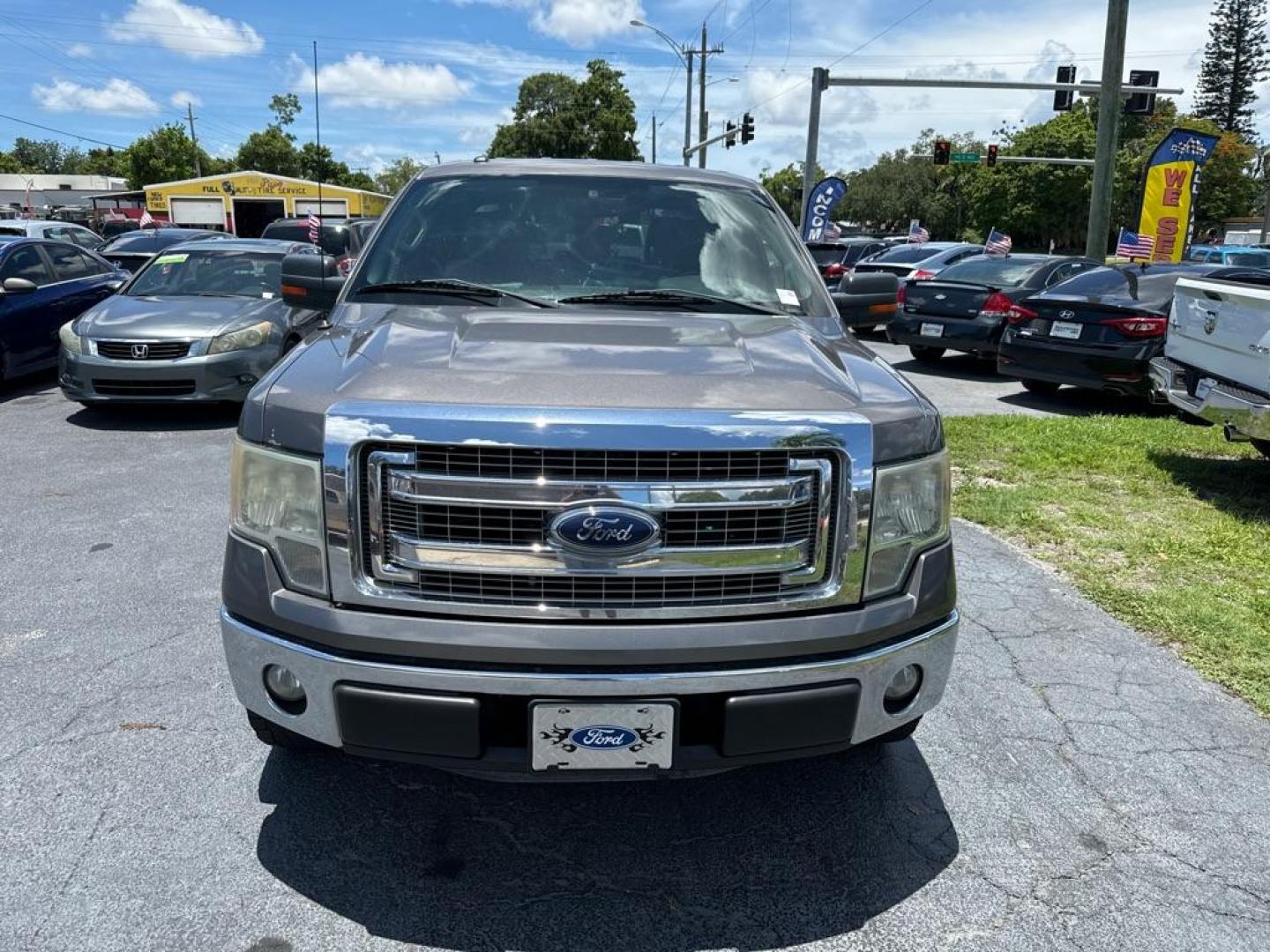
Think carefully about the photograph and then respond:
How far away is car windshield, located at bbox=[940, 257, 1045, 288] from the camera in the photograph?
41.1ft

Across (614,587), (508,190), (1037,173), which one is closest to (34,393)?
(508,190)

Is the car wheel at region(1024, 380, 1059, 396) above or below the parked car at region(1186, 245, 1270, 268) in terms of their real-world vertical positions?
below

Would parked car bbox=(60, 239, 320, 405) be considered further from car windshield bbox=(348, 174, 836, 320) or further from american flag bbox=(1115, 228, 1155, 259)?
american flag bbox=(1115, 228, 1155, 259)

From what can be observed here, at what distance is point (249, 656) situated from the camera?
2.46 m

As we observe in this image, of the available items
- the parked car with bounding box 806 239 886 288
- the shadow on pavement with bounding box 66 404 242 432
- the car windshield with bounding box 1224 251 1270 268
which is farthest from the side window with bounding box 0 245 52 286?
the car windshield with bounding box 1224 251 1270 268

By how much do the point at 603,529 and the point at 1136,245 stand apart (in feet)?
64.8

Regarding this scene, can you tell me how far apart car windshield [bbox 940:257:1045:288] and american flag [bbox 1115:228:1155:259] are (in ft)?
22.0

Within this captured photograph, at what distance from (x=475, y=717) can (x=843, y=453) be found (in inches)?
42.6

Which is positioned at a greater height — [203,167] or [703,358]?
[203,167]

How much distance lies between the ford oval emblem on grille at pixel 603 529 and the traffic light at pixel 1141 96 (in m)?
24.4

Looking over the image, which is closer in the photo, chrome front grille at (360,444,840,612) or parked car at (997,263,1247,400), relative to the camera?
chrome front grille at (360,444,840,612)

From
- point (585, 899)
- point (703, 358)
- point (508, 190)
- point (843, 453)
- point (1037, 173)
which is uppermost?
point (1037, 173)

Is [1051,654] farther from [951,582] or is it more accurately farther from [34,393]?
[34,393]

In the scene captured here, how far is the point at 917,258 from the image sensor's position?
1816 cm
